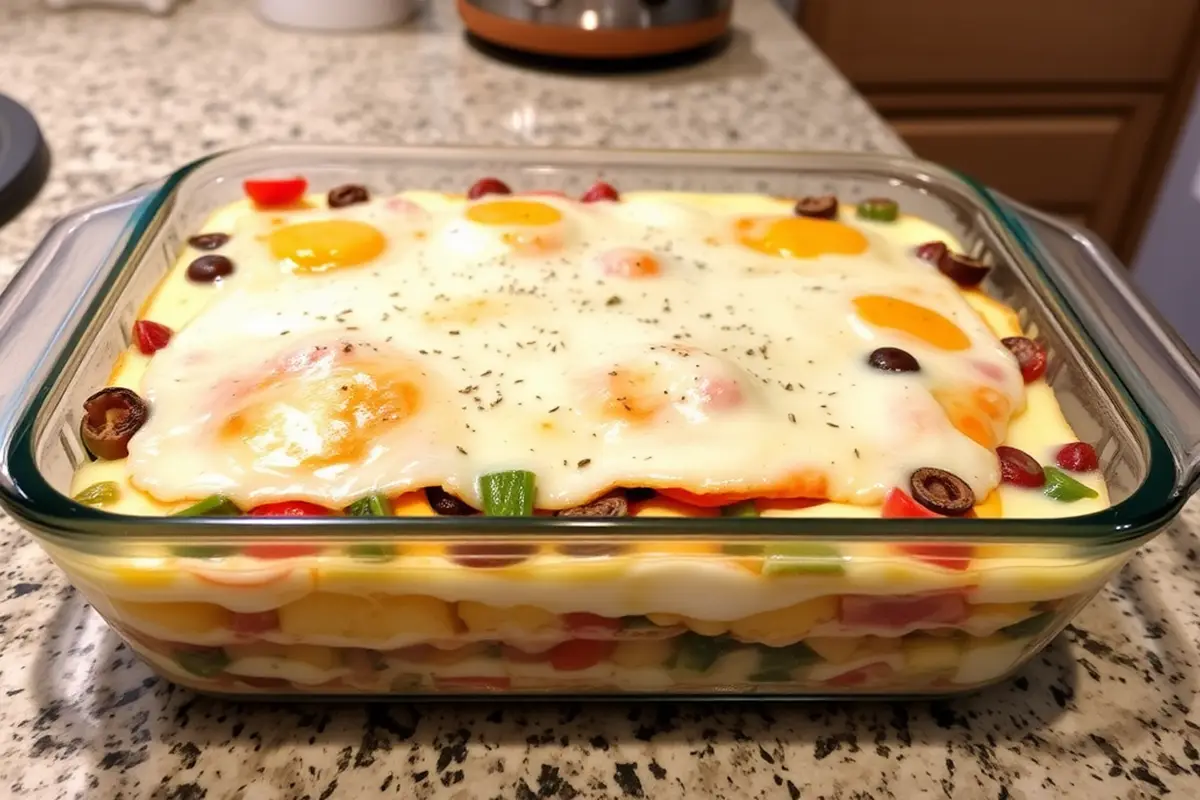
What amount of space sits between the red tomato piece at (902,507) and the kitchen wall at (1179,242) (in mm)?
2385

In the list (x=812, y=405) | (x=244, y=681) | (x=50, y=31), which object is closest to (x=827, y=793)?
(x=812, y=405)

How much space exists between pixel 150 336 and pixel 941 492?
826 mm

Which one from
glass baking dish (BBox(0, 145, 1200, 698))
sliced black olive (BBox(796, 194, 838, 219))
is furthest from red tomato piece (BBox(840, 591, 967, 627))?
sliced black olive (BBox(796, 194, 838, 219))

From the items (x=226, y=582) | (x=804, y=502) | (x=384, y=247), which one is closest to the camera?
(x=226, y=582)

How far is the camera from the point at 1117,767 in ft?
2.71

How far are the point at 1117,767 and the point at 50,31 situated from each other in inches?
98.3

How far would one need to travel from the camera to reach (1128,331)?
101 centimetres

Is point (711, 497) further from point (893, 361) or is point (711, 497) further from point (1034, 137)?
point (1034, 137)

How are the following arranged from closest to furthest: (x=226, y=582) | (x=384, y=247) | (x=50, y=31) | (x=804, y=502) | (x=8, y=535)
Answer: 1. (x=226, y=582)
2. (x=804, y=502)
3. (x=8, y=535)
4. (x=384, y=247)
5. (x=50, y=31)

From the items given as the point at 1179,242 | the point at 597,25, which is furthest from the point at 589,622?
the point at 1179,242

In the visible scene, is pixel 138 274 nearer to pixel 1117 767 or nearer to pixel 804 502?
pixel 804 502

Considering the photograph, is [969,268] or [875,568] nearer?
[875,568]

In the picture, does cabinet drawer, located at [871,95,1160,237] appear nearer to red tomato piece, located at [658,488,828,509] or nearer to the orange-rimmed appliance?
the orange-rimmed appliance

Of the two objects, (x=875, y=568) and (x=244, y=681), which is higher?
(x=875, y=568)
